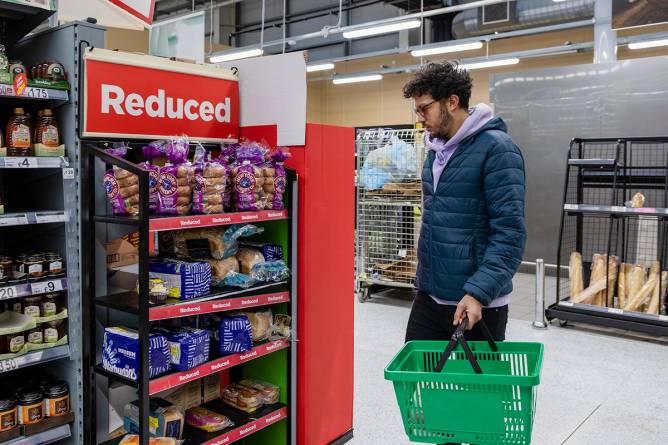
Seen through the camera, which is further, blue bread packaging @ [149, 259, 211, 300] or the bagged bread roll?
the bagged bread roll

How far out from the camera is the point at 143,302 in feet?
6.73

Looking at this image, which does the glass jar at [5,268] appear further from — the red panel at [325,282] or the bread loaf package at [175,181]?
the red panel at [325,282]

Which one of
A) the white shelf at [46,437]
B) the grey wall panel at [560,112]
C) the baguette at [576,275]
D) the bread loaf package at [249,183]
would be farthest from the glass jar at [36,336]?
the grey wall panel at [560,112]

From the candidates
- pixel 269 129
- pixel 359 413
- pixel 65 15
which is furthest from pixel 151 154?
pixel 359 413

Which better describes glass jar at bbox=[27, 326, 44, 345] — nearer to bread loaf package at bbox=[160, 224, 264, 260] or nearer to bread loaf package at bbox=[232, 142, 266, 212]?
bread loaf package at bbox=[160, 224, 264, 260]

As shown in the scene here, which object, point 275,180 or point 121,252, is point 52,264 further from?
point 275,180

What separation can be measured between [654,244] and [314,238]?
17.0 ft

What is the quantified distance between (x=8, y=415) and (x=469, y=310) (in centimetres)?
176

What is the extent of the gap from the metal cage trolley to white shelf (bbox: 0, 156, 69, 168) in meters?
4.31

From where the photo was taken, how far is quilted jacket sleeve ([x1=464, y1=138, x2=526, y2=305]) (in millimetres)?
2092

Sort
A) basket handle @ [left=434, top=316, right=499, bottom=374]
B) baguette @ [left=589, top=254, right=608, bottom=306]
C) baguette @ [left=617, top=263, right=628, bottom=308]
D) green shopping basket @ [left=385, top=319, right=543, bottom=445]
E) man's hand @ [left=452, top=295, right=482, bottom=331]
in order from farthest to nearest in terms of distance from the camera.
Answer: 1. baguette @ [left=589, top=254, right=608, bottom=306]
2. baguette @ [left=617, top=263, right=628, bottom=308]
3. man's hand @ [left=452, top=295, right=482, bottom=331]
4. basket handle @ [left=434, top=316, right=499, bottom=374]
5. green shopping basket @ [left=385, top=319, right=543, bottom=445]

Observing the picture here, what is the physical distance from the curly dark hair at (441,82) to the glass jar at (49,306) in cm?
163

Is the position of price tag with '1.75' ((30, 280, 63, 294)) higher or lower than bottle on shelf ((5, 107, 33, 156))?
lower

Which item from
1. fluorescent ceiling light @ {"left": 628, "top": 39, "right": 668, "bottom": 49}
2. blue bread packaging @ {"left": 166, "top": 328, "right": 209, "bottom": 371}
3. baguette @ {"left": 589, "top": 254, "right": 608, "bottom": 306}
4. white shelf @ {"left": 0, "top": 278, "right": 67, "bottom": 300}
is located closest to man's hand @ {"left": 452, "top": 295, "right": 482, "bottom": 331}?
blue bread packaging @ {"left": 166, "top": 328, "right": 209, "bottom": 371}
